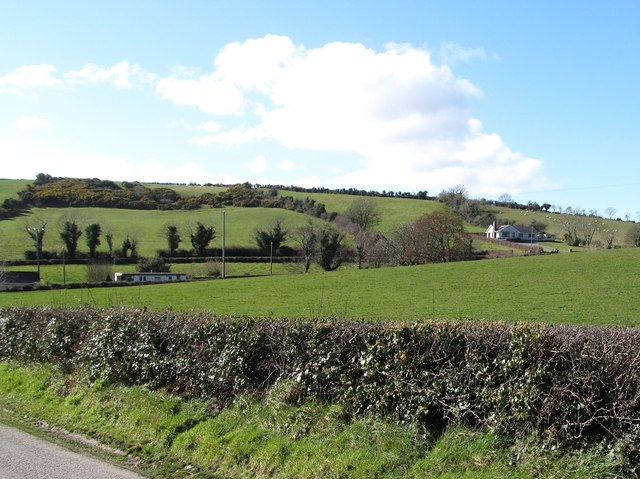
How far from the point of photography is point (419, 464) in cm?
580

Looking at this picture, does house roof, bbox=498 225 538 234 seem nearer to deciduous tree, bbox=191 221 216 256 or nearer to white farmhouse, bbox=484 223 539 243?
white farmhouse, bbox=484 223 539 243

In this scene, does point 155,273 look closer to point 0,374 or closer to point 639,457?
point 0,374

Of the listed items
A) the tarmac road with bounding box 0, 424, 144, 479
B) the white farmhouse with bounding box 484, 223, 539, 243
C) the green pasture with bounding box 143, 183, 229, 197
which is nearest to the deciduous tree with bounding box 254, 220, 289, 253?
the white farmhouse with bounding box 484, 223, 539, 243

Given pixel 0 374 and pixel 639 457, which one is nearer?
pixel 639 457

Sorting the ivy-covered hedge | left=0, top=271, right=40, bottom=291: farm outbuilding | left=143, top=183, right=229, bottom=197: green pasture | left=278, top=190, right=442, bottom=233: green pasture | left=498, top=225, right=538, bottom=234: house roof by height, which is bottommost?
left=0, top=271, right=40, bottom=291: farm outbuilding

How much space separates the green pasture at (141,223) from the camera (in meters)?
92.7

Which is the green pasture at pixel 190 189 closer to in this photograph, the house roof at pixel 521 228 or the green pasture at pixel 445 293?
the house roof at pixel 521 228

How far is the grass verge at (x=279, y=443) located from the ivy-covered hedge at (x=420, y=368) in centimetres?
21

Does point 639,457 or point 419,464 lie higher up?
point 639,457

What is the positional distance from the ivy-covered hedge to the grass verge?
8.3 inches

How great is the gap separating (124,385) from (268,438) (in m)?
4.02

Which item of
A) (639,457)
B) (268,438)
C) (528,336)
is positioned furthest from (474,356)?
(268,438)

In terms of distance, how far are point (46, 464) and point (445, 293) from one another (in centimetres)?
3104

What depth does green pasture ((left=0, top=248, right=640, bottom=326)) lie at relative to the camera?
26391 millimetres
